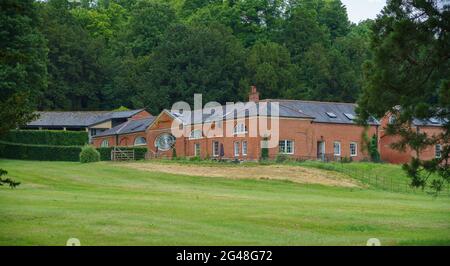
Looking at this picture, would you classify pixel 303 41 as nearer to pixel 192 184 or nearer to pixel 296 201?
pixel 192 184

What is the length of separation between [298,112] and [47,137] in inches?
963

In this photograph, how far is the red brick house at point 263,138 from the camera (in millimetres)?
68875

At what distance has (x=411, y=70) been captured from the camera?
23609 millimetres

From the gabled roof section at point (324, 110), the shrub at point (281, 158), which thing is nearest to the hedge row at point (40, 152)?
the shrub at point (281, 158)

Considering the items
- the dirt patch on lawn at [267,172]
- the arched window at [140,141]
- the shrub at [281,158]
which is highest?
the arched window at [140,141]

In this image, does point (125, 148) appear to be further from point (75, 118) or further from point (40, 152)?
point (75, 118)

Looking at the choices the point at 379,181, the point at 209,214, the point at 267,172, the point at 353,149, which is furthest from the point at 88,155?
the point at 209,214

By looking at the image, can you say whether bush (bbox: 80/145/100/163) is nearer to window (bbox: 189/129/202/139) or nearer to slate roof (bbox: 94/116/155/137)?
window (bbox: 189/129/202/139)

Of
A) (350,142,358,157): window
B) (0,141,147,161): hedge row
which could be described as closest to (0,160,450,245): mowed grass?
(0,141,147,161): hedge row

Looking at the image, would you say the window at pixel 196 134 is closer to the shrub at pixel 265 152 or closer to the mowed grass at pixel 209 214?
the shrub at pixel 265 152

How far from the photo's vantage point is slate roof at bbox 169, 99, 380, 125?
226 ft

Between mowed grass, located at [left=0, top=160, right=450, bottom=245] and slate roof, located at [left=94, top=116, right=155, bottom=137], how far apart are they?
29.1 meters

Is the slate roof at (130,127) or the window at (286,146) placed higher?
the slate roof at (130,127)
